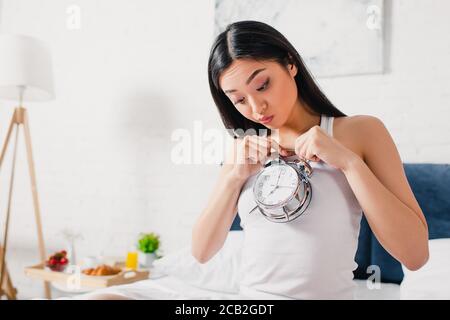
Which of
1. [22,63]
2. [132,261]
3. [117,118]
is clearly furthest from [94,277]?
[22,63]

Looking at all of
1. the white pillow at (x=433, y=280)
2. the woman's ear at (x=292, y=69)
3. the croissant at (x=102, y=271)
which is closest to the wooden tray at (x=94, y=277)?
the croissant at (x=102, y=271)

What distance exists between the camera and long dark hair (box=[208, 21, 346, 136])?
2.42 feet

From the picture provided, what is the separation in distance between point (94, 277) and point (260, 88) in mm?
1279

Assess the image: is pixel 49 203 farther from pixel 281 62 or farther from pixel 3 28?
pixel 281 62

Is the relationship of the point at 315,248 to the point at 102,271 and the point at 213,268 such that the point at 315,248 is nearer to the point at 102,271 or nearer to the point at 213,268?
the point at 213,268

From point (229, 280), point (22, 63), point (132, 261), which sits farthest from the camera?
point (22, 63)

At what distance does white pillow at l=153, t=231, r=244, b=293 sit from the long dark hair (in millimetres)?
751

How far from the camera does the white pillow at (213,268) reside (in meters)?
1.43

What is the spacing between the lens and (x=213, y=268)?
1.47 meters

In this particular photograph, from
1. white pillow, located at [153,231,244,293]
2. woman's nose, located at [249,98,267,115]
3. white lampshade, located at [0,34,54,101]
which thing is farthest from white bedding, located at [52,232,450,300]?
white lampshade, located at [0,34,54,101]

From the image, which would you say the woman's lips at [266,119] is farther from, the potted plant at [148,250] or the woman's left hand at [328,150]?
the potted plant at [148,250]

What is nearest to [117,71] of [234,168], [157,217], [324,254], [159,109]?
[159,109]

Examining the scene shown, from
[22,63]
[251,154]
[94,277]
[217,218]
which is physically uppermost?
[22,63]

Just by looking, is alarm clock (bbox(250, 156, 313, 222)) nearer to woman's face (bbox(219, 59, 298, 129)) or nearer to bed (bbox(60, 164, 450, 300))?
woman's face (bbox(219, 59, 298, 129))
